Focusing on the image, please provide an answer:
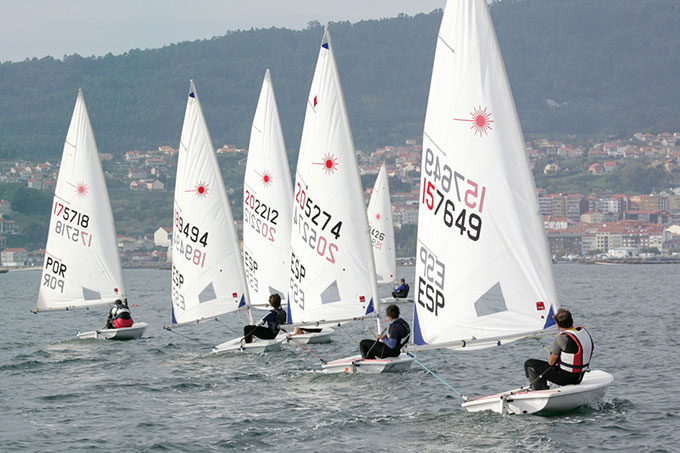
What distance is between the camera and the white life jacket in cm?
1320

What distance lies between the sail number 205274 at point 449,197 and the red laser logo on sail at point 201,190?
9862 millimetres

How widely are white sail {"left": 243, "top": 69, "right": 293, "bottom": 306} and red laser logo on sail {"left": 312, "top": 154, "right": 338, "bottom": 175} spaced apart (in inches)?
249

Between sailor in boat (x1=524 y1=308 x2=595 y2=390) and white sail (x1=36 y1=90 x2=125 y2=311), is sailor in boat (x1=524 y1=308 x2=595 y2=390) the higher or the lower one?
the lower one

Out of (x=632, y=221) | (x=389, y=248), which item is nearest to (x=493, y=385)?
(x=389, y=248)

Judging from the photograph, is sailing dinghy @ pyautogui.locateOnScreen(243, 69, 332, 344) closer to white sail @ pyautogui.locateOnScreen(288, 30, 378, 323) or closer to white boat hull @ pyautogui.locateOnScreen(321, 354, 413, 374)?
white sail @ pyautogui.locateOnScreen(288, 30, 378, 323)

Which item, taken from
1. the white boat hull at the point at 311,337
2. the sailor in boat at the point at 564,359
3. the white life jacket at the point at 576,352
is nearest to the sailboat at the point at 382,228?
the white boat hull at the point at 311,337

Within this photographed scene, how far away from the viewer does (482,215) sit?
13.8 meters

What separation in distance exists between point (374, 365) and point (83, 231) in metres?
11.4

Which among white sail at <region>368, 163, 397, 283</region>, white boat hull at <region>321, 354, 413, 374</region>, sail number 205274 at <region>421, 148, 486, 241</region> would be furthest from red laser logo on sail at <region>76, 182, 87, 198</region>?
white sail at <region>368, 163, 397, 283</region>

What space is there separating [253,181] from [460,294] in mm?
13262

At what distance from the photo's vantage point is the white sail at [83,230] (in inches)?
1027

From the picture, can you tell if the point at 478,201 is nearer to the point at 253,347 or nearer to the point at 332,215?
the point at 332,215

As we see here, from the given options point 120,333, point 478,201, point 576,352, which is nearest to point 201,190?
point 120,333

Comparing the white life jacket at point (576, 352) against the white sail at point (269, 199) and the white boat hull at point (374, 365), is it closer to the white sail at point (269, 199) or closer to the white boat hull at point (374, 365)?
the white boat hull at point (374, 365)
